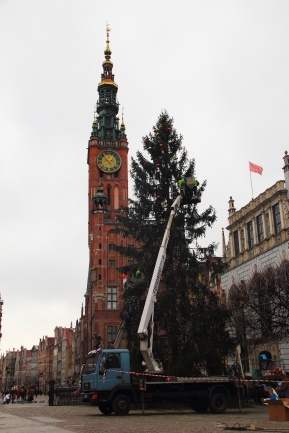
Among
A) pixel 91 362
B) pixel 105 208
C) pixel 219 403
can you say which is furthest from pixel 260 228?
pixel 105 208

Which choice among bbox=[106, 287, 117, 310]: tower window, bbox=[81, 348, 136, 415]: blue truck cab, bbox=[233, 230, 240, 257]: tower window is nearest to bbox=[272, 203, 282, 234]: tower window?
bbox=[233, 230, 240, 257]: tower window

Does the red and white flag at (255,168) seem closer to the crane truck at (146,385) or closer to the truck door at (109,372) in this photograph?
the crane truck at (146,385)

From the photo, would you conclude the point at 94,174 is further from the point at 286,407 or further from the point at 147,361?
the point at 286,407

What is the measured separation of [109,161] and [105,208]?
1083cm

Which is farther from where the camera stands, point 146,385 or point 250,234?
point 250,234

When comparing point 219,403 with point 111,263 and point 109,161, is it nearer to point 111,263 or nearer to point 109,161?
point 111,263

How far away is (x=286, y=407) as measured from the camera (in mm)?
16219

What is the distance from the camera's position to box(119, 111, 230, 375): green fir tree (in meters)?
25.9

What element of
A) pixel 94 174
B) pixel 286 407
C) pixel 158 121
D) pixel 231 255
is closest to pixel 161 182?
pixel 158 121

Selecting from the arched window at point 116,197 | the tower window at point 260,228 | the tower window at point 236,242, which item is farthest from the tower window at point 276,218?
the arched window at point 116,197

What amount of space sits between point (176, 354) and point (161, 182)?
10.3 meters

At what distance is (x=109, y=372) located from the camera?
70.1ft

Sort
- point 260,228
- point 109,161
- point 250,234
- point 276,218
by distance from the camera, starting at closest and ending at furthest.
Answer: point 276,218, point 260,228, point 250,234, point 109,161

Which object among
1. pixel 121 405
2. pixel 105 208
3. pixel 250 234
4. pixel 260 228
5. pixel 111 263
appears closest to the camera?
pixel 121 405
